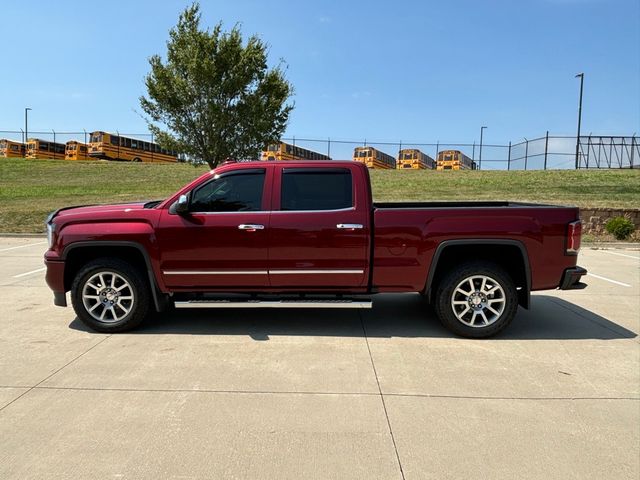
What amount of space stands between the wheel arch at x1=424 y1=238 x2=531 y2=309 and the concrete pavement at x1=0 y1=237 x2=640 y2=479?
556 millimetres

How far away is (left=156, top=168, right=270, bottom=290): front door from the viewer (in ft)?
16.7

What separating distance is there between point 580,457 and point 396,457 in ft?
3.66

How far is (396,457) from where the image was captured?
294cm

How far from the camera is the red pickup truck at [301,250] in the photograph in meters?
5.05

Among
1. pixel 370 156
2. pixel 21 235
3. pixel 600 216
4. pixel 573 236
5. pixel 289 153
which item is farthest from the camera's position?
pixel 370 156

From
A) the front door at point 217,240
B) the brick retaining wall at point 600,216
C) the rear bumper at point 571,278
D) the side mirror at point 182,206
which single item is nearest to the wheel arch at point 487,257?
the rear bumper at point 571,278

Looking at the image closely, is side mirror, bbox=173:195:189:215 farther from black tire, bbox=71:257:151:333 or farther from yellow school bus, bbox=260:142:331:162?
yellow school bus, bbox=260:142:331:162

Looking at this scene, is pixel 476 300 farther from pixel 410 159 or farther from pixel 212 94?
pixel 410 159

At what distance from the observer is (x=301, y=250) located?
509cm

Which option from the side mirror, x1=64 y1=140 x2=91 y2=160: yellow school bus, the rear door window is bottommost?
the side mirror

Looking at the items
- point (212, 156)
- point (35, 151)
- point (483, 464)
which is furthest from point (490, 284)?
point (35, 151)

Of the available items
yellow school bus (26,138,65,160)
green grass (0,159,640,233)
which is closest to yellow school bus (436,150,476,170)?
green grass (0,159,640,233)

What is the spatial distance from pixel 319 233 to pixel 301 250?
26 cm

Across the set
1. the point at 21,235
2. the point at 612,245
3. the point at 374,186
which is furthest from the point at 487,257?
the point at 374,186
